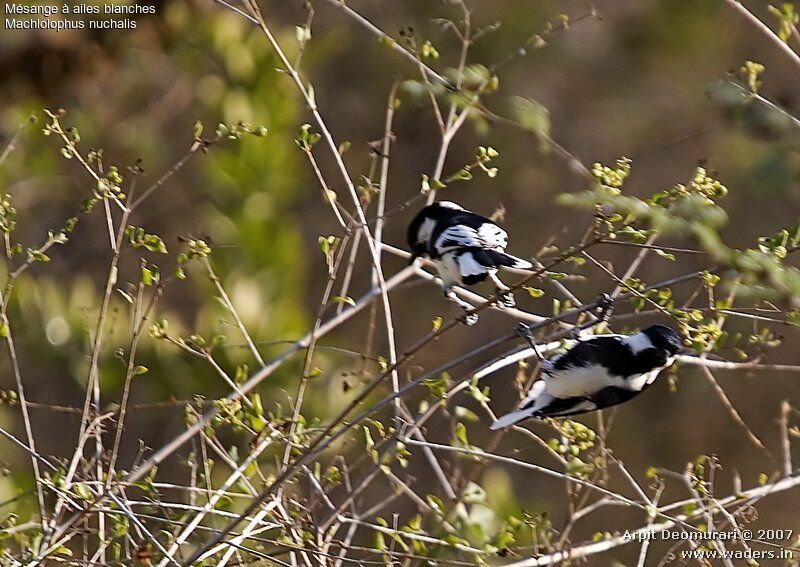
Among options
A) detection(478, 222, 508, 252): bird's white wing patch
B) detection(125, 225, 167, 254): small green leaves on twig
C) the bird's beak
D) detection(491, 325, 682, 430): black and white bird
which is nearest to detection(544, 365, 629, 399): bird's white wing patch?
detection(491, 325, 682, 430): black and white bird

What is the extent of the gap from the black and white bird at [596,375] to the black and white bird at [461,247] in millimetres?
229

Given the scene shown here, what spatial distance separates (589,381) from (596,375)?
2 cm

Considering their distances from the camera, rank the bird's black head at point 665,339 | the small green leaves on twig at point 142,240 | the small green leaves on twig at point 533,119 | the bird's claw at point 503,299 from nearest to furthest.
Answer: the small green leaves on twig at point 533,119 → the bird's claw at point 503,299 → the small green leaves on twig at point 142,240 → the bird's black head at point 665,339

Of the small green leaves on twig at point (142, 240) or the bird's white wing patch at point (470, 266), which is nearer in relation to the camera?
the small green leaves on twig at point (142, 240)

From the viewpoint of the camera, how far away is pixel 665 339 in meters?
2.23

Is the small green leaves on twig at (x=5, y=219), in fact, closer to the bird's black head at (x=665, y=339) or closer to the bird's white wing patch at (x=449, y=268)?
the bird's white wing patch at (x=449, y=268)

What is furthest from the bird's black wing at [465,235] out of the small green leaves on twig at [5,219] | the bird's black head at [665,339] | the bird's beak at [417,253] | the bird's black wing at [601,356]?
the small green leaves on twig at [5,219]

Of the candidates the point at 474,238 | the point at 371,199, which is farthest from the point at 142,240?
the point at 371,199

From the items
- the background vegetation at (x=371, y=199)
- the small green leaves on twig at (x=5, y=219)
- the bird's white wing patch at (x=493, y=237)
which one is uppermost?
the small green leaves on twig at (x=5, y=219)

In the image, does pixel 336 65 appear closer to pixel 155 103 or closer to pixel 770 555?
pixel 155 103

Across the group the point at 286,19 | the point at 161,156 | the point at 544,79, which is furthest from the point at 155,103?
the point at 544,79

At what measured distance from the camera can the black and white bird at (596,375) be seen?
2.28 meters

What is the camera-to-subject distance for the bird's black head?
7.28 feet

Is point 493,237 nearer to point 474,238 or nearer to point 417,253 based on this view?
point 474,238
